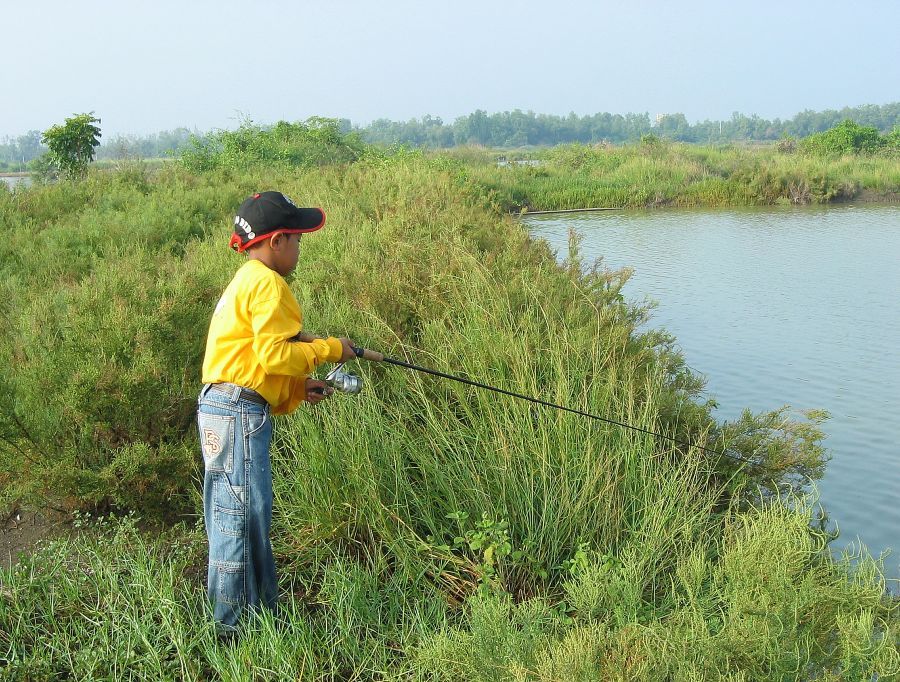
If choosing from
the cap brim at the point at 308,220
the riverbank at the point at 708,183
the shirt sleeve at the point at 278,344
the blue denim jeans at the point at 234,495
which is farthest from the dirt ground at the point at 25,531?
the riverbank at the point at 708,183

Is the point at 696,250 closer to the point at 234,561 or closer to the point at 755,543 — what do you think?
the point at 755,543

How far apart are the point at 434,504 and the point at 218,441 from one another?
1.56 m

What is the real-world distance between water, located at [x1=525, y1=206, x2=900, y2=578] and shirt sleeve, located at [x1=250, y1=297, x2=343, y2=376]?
13.3ft

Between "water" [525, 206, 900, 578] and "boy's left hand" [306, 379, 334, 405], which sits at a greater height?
"boy's left hand" [306, 379, 334, 405]

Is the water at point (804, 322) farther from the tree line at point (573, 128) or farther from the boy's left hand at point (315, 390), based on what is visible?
the tree line at point (573, 128)

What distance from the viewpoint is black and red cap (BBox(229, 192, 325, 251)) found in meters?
3.41

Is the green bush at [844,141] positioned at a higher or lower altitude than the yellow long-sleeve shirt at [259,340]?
higher

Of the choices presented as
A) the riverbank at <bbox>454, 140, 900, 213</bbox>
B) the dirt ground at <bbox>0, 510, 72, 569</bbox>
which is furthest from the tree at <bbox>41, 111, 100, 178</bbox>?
the dirt ground at <bbox>0, 510, 72, 569</bbox>

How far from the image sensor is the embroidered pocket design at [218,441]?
10.9 feet

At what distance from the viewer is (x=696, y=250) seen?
16.8 metres

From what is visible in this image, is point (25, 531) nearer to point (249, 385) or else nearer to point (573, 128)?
point (249, 385)

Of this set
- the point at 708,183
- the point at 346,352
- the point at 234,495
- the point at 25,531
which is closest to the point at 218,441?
the point at 234,495

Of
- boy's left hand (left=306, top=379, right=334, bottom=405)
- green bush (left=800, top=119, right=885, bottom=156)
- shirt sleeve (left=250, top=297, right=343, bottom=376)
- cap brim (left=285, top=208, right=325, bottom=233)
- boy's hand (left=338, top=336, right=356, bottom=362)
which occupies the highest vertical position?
green bush (left=800, top=119, right=885, bottom=156)

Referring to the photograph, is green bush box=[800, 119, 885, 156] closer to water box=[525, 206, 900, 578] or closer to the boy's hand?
water box=[525, 206, 900, 578]
